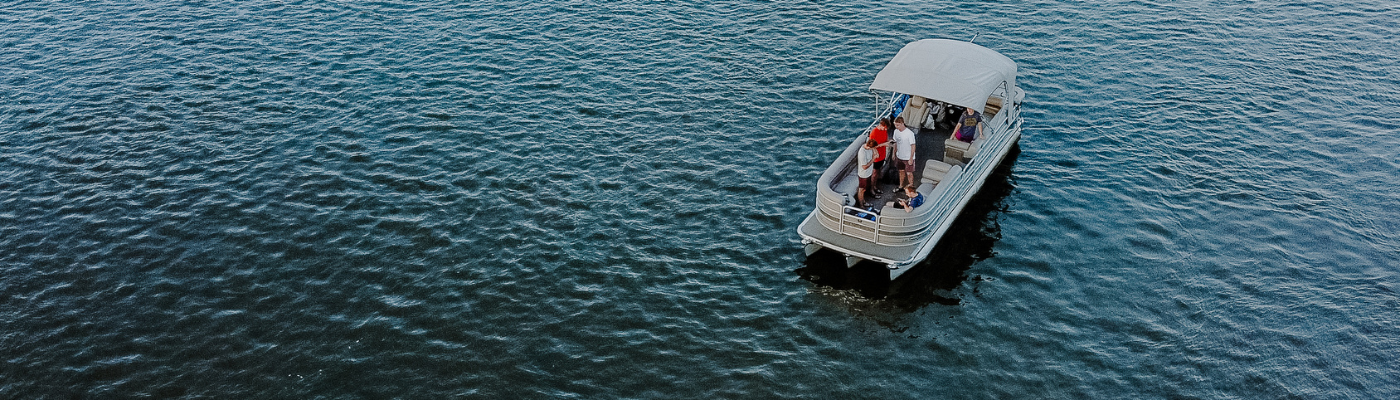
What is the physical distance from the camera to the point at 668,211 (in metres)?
A: 26.5

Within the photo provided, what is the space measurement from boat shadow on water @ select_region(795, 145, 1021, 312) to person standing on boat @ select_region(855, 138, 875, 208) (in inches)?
67.7

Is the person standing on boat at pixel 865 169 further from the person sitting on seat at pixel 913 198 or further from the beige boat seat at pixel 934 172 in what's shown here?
the beige boat seat at pixel 934 172

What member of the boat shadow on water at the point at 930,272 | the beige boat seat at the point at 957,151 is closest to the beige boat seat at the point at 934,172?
the beige boat seat at the point at 957,151

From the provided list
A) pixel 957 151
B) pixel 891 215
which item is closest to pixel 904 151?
pixel 957 151

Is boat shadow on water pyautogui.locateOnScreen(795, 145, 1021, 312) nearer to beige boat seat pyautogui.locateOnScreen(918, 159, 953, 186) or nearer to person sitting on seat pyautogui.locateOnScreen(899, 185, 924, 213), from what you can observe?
beige boat seat pyautogui.locateOnScreen(918, 159, 953, 186)

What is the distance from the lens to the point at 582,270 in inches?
947

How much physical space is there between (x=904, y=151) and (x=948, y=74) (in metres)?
2.95

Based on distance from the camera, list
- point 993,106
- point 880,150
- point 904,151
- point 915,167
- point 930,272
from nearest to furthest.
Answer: point 930,272
point 904,151
point 880,150
point 915,167
point 993,106

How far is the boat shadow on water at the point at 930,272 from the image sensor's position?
23.1m

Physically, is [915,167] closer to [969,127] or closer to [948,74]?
[969,127]

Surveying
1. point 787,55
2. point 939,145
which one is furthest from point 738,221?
point 787,55

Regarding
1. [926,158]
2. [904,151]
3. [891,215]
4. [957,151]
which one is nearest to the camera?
[891,215]

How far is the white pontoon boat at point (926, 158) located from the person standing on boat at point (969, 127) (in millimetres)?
311

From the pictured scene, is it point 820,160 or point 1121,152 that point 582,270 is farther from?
point 1121,152
